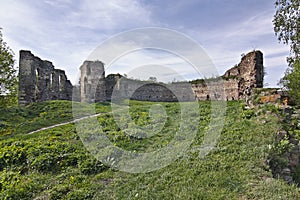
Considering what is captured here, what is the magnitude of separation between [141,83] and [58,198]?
899 inches

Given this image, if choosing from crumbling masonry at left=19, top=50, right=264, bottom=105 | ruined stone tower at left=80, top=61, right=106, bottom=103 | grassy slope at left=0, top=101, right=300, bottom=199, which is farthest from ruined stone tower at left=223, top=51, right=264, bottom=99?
ruined stone tower at left=80, top=61, right=106, bottom=103

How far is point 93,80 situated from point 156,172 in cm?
2039

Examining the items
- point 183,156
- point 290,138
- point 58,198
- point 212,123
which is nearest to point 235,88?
point 212,123

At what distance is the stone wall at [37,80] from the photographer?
20.0 m

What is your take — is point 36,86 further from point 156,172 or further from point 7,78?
point 156,172

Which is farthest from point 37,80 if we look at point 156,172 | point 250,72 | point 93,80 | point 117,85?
point 156,172

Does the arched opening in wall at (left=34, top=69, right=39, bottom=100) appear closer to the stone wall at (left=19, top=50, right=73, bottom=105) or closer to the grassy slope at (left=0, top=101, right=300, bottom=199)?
the stone wall at (left=19, top=50, right=73, bottom=105)

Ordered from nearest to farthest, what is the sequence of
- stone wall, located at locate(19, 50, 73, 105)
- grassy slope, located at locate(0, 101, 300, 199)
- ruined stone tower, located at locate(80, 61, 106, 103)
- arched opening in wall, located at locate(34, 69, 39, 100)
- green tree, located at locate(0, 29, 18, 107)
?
grassy slope, located at locate(0, 101, 300, 199) → green tree, located at locate(0, 29, 18, 107) → stone wall, located at locate(19, 50, 73, 105) → arched opening in wall, located at locate(34, 69, 39, 100) → ruined stone tower, located at locate(80, 61, 106, 103)

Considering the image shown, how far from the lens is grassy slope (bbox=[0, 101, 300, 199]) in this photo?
14.5 feet

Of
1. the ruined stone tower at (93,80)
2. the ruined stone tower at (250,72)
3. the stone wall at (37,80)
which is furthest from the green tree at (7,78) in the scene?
the ruined stone tower at (250,72)

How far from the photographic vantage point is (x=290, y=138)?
6672 millimetres

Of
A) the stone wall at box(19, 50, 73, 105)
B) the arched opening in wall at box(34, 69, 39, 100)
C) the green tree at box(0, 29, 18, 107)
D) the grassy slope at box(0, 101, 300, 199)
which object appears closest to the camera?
the grassy slope at box(0, 101, 300, 199)

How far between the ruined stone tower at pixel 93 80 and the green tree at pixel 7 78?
966 cm

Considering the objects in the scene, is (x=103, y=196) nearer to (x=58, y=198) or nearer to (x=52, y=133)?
(x=58, y=198)
